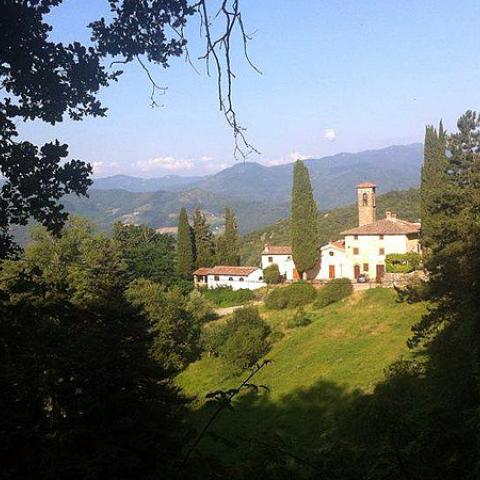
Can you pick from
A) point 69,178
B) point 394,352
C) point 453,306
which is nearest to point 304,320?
point 394,352

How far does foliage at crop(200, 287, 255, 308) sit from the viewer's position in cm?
5028

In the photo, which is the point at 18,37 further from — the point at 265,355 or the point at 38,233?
the point at 38,233

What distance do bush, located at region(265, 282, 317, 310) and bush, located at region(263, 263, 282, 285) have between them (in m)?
9.22

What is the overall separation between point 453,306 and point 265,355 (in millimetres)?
16340

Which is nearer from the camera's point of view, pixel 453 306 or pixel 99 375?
pixel 99 375

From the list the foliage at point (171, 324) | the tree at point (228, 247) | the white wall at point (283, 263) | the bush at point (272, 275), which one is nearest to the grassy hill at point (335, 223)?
the tree at point (228, 247)

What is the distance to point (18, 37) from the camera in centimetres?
434

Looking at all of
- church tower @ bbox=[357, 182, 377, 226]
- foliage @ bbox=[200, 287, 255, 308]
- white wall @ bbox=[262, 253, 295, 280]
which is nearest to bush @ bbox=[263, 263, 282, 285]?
white wall @ bbox=[262, 253, 295, 280]

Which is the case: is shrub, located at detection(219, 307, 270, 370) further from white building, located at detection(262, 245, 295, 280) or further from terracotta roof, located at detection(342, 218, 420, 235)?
terracotta roof, located at detection(342, 218, 420, 235)

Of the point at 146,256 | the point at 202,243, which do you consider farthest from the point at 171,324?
the point at 202,243

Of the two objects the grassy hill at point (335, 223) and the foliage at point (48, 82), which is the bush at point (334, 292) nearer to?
the foliage at point (48, 82)

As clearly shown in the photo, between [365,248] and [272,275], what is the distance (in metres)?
10.0

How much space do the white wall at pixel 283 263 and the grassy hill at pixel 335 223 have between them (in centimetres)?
3859

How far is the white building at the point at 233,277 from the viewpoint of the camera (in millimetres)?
53406
